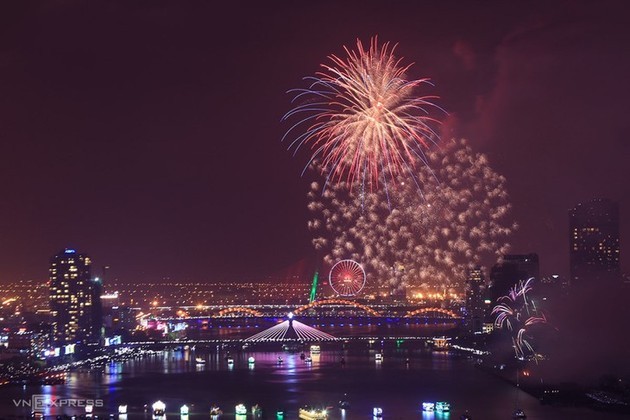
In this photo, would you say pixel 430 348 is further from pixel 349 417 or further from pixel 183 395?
pixel 349 417

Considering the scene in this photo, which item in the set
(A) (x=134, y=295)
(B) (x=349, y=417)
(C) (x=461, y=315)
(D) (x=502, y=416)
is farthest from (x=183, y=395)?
(A) (x=134, y=295)

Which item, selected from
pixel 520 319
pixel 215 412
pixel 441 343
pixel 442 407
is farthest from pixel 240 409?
pixel 441 343

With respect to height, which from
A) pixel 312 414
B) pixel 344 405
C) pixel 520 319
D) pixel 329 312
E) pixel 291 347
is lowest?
pixel 291 347

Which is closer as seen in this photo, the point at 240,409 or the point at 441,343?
the point at 240,409

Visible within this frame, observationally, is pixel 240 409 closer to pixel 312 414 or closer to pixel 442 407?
pixel 312 414

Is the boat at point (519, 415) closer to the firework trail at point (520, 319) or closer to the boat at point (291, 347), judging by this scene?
the firework trail at point (520, 319)

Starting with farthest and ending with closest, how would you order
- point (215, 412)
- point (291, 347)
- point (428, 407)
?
point (291, 347) < point (428, 407) < point (215, 412)

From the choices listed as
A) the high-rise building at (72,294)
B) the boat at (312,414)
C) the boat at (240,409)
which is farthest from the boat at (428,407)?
the high-rise building at (72,294)
